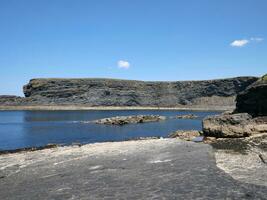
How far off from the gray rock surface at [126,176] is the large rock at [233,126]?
11.1 ft

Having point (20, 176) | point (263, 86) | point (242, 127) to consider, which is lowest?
point (20, 176)

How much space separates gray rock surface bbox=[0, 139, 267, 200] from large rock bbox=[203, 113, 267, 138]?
11.1 feet

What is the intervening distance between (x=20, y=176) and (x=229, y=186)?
41.3 ft

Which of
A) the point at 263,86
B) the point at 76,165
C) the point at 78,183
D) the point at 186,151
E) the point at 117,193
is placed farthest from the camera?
the point at 263,86

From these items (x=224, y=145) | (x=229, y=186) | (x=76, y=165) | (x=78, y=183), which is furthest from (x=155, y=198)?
(x=224, y=145)

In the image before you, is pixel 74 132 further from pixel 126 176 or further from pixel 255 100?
pixel 126 176

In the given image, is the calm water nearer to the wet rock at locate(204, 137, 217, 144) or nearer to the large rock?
the large rock

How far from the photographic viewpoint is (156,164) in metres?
24.0

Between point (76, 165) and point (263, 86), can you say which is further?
point (263, 86)

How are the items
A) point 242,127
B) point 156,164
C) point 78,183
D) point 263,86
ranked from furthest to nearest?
point 263,86
point 242,127
point 156,164
point 78,183

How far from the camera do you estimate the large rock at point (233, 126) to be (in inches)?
1266

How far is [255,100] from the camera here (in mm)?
43531

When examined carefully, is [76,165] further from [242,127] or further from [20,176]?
[242,127]

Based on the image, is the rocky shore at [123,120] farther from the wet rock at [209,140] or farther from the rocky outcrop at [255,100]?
the wet rock at [209,140]
